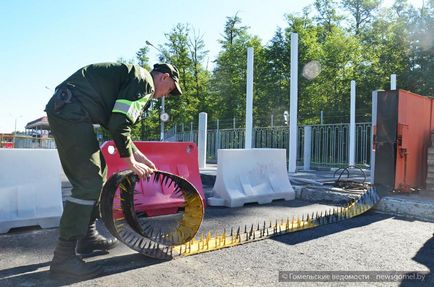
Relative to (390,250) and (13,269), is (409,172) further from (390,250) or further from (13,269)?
(13,269)

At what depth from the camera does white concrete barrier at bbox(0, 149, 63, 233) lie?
14.2ft

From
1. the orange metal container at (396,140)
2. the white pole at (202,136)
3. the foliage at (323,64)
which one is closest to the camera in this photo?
the orange metal container at (396,140)

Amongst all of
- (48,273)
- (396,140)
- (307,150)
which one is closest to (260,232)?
(48,273)

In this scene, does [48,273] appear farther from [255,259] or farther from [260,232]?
[260,232]

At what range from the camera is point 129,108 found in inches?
114

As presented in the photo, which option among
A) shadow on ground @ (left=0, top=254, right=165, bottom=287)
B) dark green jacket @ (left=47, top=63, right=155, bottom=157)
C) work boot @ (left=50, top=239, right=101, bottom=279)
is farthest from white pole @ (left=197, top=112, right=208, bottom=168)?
work boot @ (left=50, top=239, right=101, bottom=279)

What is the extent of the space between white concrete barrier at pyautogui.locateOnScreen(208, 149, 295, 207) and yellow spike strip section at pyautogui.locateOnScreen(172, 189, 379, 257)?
1.20m

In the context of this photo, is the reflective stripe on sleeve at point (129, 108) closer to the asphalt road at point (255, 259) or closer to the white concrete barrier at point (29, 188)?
the asphalt road at point (255, 259)

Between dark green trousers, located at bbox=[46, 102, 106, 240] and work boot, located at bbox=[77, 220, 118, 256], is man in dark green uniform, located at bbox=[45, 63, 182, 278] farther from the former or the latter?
work boot, located at bbox=[77, 220, 118, 256]

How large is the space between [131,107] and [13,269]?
1.68 metres

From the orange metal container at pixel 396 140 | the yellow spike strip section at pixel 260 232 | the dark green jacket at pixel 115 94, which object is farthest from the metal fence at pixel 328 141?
the dark green jacket at pixel 115 94

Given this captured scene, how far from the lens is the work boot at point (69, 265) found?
288 cm

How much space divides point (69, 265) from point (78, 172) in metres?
0.72

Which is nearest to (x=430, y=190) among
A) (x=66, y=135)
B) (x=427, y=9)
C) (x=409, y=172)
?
(x=409, y=172)
